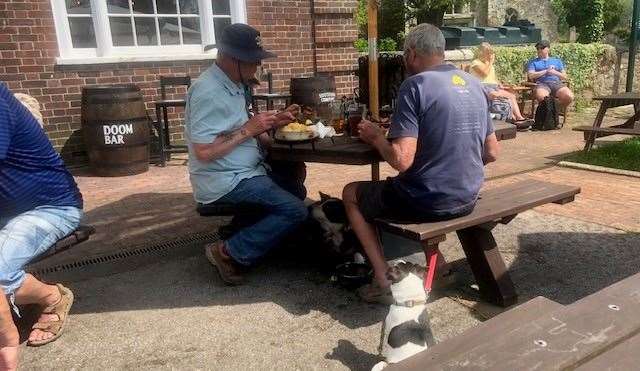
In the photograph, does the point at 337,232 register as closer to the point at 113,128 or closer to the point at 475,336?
the point at 475,336

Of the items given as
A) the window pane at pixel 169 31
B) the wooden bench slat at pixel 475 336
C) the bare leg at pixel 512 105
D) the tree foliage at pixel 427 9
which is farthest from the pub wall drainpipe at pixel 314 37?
the tree foliage at pixel 427 9

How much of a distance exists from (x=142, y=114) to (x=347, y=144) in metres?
4.11

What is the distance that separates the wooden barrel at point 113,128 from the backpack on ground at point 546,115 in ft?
20.2

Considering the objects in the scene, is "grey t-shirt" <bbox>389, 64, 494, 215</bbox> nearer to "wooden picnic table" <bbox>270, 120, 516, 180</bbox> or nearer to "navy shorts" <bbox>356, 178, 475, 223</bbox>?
"navy shorts" <bbox>356, 178, 475, 223</bbox>

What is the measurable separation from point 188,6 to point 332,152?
5519 mm

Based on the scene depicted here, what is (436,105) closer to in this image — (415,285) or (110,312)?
(415,285)

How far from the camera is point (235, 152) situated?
328 cm

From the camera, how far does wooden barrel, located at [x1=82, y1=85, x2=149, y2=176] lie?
633cm

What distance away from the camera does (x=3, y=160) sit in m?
2.60

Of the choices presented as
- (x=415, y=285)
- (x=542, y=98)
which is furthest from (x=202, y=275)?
(x=542, y=98)

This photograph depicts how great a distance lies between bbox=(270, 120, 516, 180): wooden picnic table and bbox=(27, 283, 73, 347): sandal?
1.42 metres

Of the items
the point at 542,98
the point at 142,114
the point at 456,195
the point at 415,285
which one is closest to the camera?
the point at 415,285

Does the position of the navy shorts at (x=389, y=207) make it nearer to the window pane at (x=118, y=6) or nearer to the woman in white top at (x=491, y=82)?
the window pane at (x=118, y=6)

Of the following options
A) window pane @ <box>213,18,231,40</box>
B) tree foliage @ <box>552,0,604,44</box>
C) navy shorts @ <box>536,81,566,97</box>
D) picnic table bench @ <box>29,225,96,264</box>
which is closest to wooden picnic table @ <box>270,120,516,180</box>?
picnic table bench @ <box>29,225,96,264</box>
